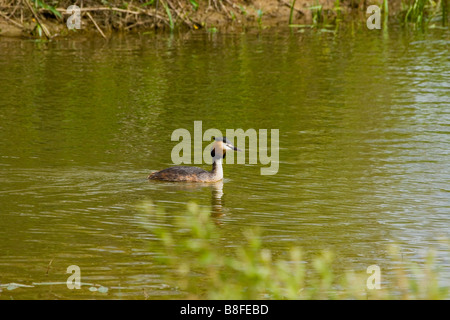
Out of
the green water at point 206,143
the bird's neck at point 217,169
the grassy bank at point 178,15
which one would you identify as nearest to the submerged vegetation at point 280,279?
the green water at point 206,143

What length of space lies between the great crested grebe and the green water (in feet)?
0.41

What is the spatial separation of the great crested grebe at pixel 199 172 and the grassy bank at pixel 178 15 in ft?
36.7

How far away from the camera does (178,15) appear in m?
23.2

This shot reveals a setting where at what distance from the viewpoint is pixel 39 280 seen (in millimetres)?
7223

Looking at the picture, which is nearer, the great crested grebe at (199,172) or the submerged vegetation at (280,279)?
the submerged vegetation at (280,279)

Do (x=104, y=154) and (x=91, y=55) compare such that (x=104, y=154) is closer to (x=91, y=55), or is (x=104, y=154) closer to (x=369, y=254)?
(x=369, y=254)

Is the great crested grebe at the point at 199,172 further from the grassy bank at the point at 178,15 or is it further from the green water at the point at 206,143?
the grassy bank at the point at 178,15

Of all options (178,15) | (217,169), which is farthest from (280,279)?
(178,15)

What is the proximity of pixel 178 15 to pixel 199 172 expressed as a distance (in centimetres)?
1270

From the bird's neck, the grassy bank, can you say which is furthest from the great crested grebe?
the grassy bank

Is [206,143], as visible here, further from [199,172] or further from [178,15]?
[178,15]

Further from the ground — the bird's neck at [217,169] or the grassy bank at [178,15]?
the grassy bank at [178,15]

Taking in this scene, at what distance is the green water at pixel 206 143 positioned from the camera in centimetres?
831

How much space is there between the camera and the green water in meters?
8.31
